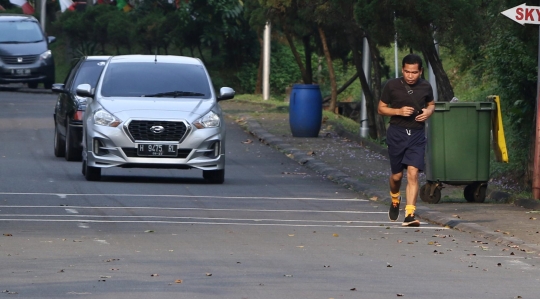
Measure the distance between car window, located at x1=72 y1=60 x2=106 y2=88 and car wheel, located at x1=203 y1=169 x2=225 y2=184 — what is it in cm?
412

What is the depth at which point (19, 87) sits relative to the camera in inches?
1583

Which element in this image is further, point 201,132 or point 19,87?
point 19,87

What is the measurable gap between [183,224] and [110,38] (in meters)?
33.1

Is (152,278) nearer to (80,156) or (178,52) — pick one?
(80,156)

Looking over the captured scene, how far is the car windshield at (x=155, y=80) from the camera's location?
663 inches

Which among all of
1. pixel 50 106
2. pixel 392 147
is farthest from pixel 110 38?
pixel 392 147

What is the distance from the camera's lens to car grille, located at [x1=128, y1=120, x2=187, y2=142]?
51.9 ft

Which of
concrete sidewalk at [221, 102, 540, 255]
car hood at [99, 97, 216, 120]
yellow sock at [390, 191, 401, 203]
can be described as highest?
car hood at [99, 97, 216, 120]

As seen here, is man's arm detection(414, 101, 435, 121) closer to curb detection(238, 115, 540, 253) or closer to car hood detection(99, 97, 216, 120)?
curb detection(238, 115, 540, 253)

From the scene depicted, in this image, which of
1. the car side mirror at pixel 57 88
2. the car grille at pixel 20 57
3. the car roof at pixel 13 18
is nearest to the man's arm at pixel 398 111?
the car side mirror at pixel 57 88

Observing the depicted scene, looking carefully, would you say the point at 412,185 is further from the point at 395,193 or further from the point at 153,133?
the point at 153,133

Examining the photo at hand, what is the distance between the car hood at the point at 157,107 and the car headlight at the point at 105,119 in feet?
0.19

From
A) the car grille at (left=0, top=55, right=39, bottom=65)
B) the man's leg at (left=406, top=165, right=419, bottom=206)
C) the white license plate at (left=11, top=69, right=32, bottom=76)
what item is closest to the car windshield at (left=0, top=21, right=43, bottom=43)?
the car grille at (left=0, top=55, right=39, bottom=65)

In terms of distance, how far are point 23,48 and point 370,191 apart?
76.8 ft
